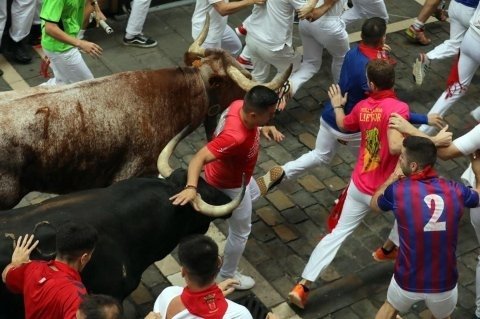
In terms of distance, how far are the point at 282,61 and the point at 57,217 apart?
4.35 metres

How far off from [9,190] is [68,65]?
7.33 feet

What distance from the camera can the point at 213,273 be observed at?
540 centimetres

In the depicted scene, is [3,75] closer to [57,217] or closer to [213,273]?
[57,217]

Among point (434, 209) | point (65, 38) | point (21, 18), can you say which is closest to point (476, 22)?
point (434, 209)

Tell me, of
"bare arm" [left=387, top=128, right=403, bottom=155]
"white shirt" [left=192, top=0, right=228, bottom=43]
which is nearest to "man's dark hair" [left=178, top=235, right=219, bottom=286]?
"bare arm" [left=387, top=128, right=403, bottom=155]

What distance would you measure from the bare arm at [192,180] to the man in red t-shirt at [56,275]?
1009 millimetres

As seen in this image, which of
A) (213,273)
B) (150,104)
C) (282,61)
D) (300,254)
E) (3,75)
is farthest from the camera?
(3,75)

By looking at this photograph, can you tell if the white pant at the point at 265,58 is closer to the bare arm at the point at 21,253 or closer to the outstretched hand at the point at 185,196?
the outstretched hand at the point at 185,196

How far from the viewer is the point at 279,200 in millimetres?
8984

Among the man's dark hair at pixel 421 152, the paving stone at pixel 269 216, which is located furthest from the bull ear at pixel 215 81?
the man's dark hair at pixel 421 152

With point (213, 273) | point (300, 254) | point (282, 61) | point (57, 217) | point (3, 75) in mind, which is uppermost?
point (213, 273)

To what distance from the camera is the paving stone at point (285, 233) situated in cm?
851

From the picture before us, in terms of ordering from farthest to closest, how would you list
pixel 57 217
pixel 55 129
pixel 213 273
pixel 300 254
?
pixel 300 254
pixel 55 129
pixel 57 217
pixel 213 273

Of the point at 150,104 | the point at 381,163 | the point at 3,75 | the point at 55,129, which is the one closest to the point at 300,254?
the point at 381,163
